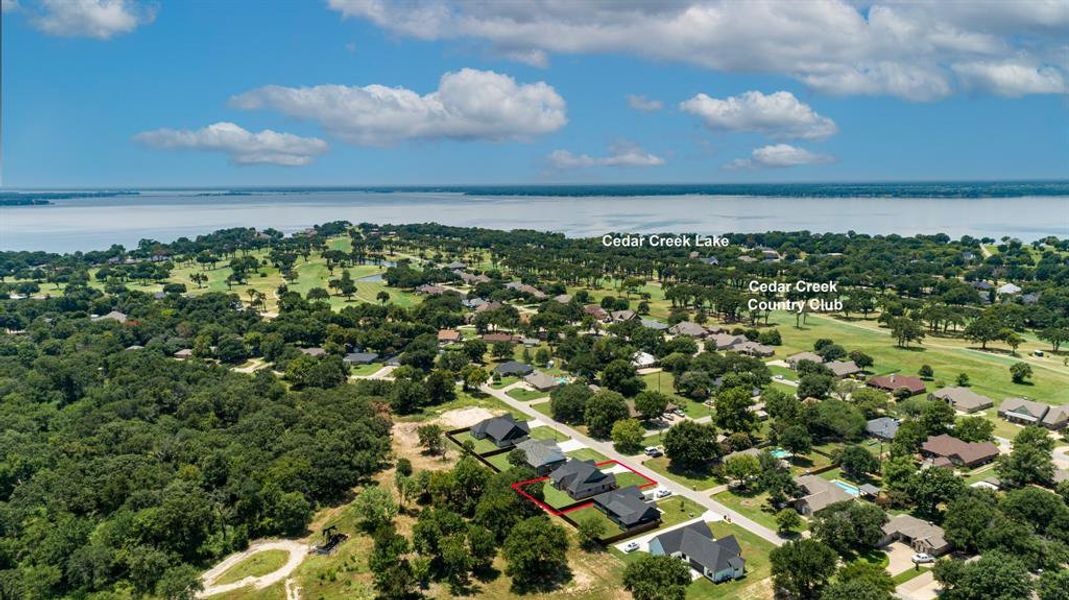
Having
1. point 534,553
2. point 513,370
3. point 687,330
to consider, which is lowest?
point 534,553

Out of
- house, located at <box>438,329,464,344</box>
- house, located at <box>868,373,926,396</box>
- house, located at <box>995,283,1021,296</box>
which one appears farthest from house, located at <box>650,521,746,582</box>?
house, located at <box>995,283,1021,296</box>

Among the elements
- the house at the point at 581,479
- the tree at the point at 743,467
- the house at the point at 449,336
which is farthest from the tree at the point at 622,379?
the house at the point at 449,336

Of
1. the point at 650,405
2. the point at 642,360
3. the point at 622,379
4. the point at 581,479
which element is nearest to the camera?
the point at 581,479

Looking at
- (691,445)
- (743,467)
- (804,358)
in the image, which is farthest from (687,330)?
(743,467)

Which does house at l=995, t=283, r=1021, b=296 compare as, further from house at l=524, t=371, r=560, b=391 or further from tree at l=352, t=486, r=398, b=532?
tree at l=352, t=486, r=398, b=532

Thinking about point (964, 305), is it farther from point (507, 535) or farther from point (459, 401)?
point (507, 535)

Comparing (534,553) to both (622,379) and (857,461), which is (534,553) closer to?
(857,461)
